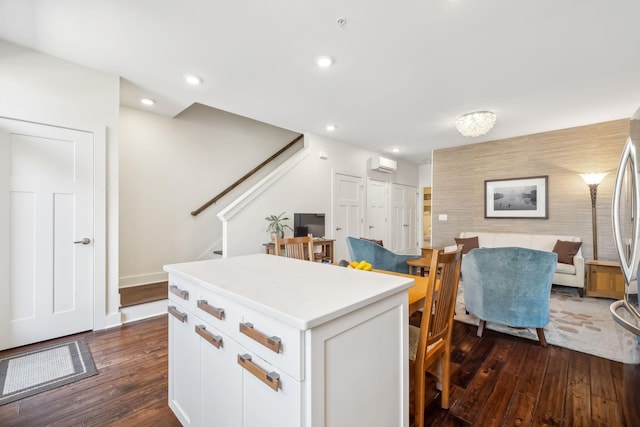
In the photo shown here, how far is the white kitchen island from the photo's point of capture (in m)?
0.80

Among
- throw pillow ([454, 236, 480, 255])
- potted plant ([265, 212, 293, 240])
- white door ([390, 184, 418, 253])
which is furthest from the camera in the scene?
white door ([390, 184, 418, 253])

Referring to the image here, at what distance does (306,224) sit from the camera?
457 centimetres

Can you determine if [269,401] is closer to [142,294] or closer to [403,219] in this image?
[142,294]

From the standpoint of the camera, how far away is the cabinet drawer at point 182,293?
133cm

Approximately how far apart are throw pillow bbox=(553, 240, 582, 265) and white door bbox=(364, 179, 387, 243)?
3.13 metres

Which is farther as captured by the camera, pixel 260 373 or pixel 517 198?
pixel 517 198

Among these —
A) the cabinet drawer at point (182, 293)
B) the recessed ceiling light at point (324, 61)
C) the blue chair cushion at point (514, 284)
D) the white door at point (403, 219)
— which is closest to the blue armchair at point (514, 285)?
the blue chair cushion at point (514, 284)

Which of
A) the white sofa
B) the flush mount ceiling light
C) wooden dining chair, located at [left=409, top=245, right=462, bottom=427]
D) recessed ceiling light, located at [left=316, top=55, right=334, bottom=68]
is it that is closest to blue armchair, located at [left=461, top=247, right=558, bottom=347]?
wooden dining chair, located at [left=409, top=245, right=462, bottom=427]

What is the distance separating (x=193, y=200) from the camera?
4.47 metres

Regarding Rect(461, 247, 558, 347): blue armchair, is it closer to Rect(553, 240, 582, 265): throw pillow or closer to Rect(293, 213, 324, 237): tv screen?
Rect(553, 240, 582, 265): throw pillow

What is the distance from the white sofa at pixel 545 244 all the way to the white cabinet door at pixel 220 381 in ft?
14.8

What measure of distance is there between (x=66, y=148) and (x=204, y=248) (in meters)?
2.40

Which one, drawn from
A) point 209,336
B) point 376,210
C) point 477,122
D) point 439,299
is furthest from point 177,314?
point 376,210

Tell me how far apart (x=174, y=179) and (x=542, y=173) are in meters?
6.12
